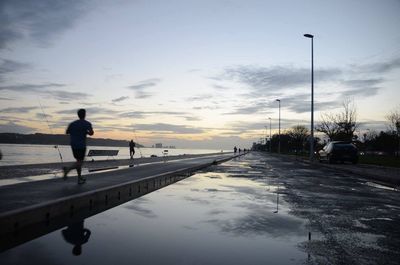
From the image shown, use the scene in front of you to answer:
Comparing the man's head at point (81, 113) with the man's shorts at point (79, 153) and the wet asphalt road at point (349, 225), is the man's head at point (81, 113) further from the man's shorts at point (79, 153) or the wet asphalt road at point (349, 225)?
the wet asphalt road at point (349, 225)

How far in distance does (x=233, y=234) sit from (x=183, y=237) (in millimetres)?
781

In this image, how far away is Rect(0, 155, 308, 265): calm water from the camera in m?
4.59

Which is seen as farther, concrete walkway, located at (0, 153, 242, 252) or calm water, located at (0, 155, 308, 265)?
concrete walkway, located at (0, 153, 242, 252)

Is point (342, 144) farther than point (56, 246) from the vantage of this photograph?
Yes

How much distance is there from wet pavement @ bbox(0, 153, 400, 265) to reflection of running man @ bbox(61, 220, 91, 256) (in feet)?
0.27

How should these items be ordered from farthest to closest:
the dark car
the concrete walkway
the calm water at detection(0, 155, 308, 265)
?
the dark car → the concrete walkway → the calm water at detection(0, 155, 308, 265)

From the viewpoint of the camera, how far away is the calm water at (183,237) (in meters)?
4.59

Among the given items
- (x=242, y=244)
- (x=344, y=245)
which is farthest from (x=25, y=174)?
(x=344, y=245)

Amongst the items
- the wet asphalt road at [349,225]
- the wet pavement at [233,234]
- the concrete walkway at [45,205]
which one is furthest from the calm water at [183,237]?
the concrete walkway at [45,205]

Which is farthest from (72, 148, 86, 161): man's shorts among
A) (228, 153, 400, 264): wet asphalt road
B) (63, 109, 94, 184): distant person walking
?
(228, 153, 400, 264): wet asphalt road

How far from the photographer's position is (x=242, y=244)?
536 centimetres

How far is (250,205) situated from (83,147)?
15.6 ft

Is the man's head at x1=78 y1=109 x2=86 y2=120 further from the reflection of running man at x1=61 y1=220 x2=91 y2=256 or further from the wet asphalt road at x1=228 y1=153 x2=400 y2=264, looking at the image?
the wet asphalt road at x1=228 y1=153 x2=400 y2=264

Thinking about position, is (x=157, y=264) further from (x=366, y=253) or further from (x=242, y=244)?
(x=366, y=253)
